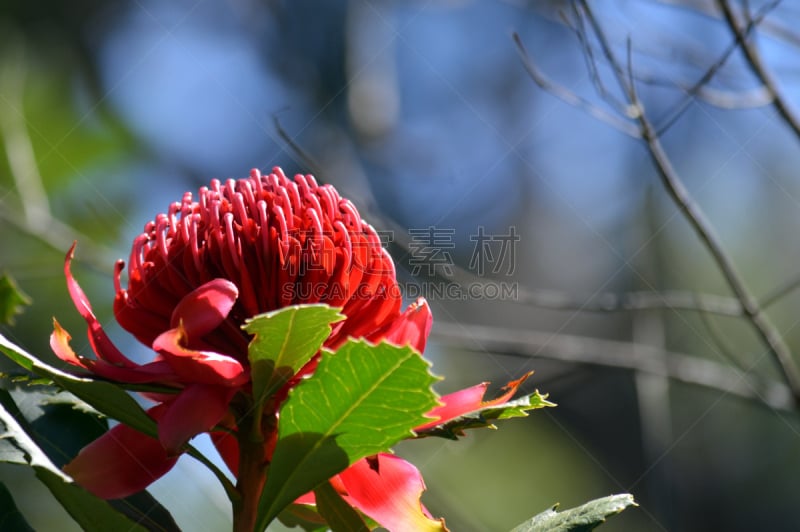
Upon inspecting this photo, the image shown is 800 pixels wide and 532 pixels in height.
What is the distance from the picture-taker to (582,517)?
103 cm

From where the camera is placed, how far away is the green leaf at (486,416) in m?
1.01

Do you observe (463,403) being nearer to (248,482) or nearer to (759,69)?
(248,482)

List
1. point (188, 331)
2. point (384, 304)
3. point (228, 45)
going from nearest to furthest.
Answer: point (188, 331) → point (384, 304) → point (228, 45)

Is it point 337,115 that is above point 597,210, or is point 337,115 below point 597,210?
above

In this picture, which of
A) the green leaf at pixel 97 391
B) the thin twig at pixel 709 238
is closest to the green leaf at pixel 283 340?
the green leaf at pixel 97 391

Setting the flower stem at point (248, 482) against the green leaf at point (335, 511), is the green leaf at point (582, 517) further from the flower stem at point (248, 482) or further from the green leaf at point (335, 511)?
the flower stem at point (248, 482)

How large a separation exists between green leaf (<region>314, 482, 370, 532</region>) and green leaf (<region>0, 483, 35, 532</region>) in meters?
0.36

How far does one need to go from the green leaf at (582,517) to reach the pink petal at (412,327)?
0.87 ft

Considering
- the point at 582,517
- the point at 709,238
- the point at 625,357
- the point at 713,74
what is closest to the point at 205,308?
the point at 582,517

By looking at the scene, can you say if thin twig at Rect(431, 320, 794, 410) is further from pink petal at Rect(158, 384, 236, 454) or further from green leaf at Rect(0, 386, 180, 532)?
pink petal at Rect(158, 384, 236, 454)

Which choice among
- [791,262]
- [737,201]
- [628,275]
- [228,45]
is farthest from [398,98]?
[791,262]

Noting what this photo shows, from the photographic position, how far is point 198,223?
45.8 inches

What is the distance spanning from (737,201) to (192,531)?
3731 mm

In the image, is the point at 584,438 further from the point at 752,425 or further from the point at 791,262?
the point at 791,262
